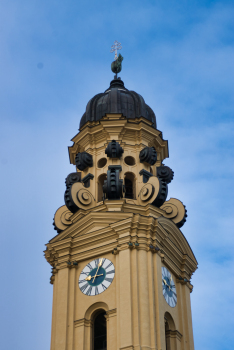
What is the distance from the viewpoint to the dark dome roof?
35344mm

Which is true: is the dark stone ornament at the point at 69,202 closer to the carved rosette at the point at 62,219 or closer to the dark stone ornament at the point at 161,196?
the carved rosette at the point at 62,219

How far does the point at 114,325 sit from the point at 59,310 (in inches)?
93.1

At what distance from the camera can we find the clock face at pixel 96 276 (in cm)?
2975

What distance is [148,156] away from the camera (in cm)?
3372

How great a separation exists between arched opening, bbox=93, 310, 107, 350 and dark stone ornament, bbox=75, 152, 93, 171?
6.76 metres

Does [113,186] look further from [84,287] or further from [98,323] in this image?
[98,323]

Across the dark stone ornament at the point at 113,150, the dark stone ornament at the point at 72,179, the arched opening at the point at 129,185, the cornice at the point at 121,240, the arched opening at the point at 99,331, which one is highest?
the dark stone ornament at the point at 113,150

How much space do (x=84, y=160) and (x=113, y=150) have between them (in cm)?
137

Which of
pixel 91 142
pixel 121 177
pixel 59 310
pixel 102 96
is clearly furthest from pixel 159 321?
pixel 102 96

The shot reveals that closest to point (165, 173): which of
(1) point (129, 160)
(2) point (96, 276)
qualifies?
(1) point (129, 160)

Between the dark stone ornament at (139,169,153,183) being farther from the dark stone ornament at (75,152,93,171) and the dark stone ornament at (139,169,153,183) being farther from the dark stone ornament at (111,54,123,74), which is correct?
the dark stone ornament at (111,54,123,74)

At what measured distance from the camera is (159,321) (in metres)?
28.2

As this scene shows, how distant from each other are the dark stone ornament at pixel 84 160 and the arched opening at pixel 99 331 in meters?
6.76

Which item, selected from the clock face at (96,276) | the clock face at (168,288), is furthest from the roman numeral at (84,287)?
the clock face at (168,288)
